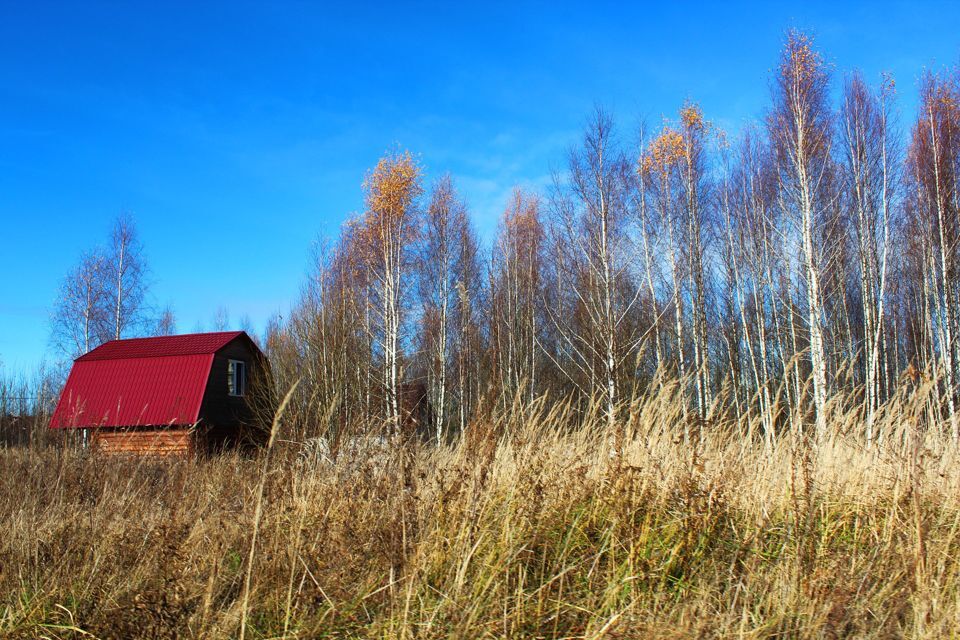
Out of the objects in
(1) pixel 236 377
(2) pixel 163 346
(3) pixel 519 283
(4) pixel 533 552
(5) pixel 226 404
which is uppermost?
(3) pixel 519 283

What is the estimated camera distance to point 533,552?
2975mm

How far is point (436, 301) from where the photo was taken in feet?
63.9

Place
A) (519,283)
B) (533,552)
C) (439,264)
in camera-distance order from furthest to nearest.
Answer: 1. (519,283)
2. (439,264)
3. (533,552)

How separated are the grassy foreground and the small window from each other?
54.6ft

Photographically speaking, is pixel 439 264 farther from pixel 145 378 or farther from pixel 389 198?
pixel 145 378

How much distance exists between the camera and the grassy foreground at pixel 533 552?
2438 mm

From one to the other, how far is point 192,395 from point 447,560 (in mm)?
17503

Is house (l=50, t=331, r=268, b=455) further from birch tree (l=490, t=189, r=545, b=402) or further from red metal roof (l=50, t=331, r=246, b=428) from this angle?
birch tree (l=490, t=189, r=545, b=402)

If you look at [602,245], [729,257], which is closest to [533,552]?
[602,245]

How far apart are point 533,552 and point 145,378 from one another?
19251 mm

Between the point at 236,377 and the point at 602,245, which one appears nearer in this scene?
the point at 602,245

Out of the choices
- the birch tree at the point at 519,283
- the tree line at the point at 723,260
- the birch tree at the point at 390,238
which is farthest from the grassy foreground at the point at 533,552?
the birch tree at the point at 519,283

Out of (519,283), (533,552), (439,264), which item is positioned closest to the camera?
(533,552)

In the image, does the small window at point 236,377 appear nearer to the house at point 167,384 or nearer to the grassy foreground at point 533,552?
the house at point 167,384
